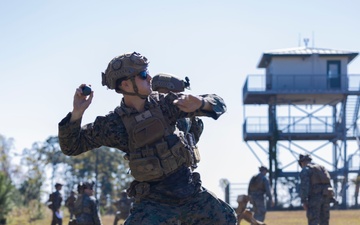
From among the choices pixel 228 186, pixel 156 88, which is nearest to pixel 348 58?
pixel 228 186

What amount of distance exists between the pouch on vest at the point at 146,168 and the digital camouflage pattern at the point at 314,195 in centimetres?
1402

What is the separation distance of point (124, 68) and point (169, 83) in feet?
5.51

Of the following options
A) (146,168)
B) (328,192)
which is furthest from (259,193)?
(146,168)

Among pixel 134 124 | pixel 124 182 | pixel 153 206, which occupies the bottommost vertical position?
pixel 124 182

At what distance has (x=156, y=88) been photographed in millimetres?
9930

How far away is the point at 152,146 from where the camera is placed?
27.0 ft

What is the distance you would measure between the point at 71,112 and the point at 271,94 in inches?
1899

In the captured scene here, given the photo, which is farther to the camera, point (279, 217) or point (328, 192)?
point (279, 217)

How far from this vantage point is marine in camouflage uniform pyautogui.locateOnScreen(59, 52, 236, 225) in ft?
26.8

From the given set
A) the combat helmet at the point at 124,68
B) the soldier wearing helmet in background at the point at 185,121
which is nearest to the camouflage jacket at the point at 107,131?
the combat helmet at the point at 124,68

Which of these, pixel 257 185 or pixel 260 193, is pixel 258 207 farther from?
pixel 257 185

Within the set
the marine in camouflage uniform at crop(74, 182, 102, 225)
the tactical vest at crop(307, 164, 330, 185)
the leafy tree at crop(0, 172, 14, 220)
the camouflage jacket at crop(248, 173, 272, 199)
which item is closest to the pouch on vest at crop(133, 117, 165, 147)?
the marine in camouflage uniform at crop(74, 182, 102, 225)

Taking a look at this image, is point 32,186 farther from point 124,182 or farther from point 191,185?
point 191,185

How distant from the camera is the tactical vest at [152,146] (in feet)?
26.8
